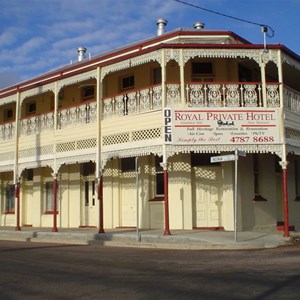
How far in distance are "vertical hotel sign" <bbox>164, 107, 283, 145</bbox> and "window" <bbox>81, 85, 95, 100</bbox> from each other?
6313 millimetres

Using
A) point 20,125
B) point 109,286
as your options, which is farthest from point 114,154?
point 109,286

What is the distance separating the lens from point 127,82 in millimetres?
20797

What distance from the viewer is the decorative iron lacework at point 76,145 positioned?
19438mm

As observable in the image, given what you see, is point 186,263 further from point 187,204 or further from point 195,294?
point 187,204

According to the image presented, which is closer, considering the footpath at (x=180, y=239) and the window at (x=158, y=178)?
the footpath at (x=180, y=239)

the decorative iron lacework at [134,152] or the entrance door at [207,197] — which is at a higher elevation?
the decorative iron lacework at [134,152]

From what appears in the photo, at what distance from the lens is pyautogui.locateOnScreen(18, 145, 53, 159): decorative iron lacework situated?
69.7 ft

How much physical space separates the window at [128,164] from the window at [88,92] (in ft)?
11.1

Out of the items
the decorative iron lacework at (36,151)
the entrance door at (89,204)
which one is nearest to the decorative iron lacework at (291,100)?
the entrance door at (89,204)

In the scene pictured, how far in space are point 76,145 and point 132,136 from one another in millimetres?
3138

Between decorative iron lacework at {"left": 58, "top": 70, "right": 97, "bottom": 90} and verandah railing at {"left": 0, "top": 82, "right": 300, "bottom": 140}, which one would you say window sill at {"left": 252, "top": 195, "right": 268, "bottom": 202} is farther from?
decorative iron lacework at {"left": 58, "top": 70, "right": 97, "bottom": 90}

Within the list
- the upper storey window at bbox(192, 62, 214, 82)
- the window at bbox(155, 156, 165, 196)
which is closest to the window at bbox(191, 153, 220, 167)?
the window at bbox(155, 156, 165, 196)

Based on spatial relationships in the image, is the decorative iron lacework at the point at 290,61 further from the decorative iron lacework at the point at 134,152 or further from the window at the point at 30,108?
the window at the point at 30,108

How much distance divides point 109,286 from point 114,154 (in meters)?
10.4
